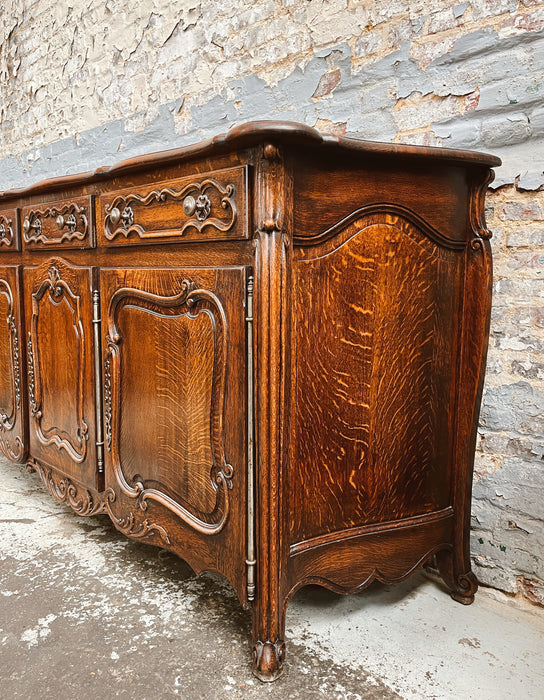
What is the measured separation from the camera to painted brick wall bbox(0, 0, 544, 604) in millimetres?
1598

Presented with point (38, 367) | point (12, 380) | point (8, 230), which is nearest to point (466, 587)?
point (38, 367)

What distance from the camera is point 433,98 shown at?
1755 millimetres

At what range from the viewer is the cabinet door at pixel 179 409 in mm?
1350

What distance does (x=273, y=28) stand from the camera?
2.20 m

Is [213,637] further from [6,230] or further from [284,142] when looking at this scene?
[6,230]

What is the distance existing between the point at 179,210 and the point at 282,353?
465mm

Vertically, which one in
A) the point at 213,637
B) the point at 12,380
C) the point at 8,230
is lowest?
the point at 213,637

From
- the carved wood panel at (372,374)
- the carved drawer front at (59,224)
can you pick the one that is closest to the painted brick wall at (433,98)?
the carved wood panel at (372,374)

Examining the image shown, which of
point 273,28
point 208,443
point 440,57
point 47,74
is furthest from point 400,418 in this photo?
point 47,74

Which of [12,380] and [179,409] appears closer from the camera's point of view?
[179,409]

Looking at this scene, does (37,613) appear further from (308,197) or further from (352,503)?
(308,197)

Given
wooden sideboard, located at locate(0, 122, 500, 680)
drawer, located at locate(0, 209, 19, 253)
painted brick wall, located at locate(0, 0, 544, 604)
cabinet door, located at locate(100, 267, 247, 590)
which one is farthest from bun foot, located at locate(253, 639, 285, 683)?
drawer, located at locate(0, 209, 19, 253)

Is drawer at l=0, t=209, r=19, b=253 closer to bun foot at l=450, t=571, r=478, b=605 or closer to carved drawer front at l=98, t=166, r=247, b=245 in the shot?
carved drawer front at l=98, t=166, r=247, b=245

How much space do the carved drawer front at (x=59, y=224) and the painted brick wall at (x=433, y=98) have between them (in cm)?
89
